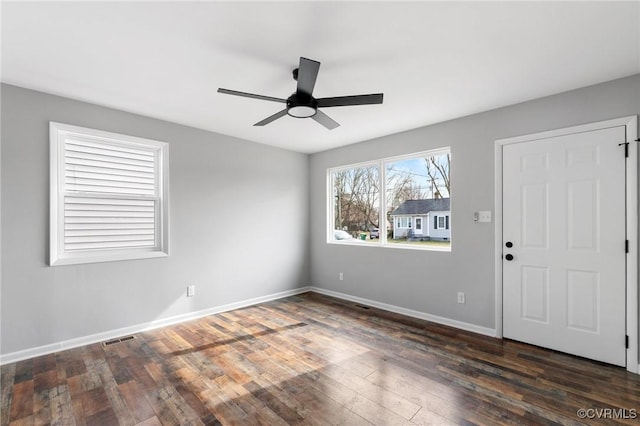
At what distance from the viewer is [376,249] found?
14.6 feet

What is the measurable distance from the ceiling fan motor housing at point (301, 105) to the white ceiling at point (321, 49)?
11.3 inches

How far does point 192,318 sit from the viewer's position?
3881mm

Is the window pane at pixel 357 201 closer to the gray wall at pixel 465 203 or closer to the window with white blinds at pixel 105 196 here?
the gray wall at pixel 465 203

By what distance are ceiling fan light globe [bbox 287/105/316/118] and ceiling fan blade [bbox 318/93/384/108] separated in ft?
0.34

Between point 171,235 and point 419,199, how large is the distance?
3.37m

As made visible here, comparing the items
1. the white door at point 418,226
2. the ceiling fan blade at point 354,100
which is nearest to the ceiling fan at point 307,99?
the ceiling fan blade at point 354,100

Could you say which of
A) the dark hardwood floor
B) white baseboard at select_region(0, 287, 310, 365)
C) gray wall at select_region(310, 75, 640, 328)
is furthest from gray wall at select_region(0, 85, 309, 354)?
gray wall at select_region(310, 75, 640, 328)

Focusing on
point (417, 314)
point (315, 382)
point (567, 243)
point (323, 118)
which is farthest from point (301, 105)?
point (417, 314)

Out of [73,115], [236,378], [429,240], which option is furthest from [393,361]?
[73,115]

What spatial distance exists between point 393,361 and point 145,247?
10.4 feet

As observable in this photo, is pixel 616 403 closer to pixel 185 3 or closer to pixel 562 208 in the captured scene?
pixel 562 208

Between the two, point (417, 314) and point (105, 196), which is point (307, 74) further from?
point (417, 314)

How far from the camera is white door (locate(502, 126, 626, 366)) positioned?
2.62m

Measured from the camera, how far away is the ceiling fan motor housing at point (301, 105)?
2368mm
